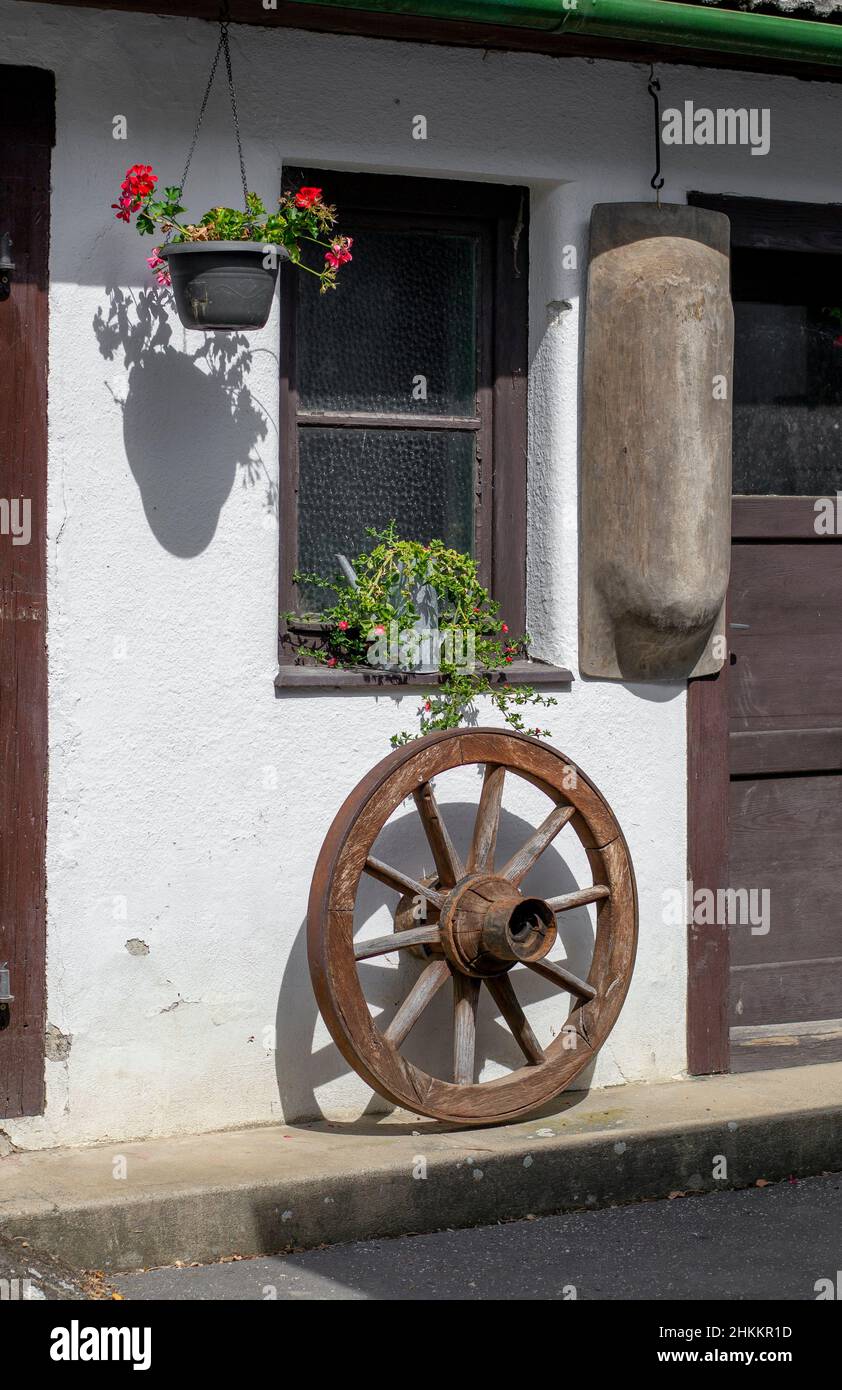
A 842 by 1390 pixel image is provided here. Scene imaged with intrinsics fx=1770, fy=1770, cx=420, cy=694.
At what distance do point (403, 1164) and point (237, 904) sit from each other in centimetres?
82

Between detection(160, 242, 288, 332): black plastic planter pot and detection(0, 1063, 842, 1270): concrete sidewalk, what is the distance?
83.2 inches

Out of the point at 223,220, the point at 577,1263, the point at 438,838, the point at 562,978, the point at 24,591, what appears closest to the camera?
the point at 577,1263

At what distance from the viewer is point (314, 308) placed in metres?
5.04

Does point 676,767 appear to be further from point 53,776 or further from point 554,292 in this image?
point 53,776

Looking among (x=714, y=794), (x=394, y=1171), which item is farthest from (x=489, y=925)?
(x=714, y=794)

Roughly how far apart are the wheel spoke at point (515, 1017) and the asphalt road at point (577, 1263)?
443 millimetres

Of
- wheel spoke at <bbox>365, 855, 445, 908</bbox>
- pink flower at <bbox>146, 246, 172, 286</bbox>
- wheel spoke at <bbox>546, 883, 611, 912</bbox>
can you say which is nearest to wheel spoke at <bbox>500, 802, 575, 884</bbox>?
wheel spoke at <bbox>546, 883, 611, 912</bbox>

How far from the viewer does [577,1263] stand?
169 inches

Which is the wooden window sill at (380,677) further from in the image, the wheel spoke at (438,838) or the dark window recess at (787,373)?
the dark window recess at (787,373)

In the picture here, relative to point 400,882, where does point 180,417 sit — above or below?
above

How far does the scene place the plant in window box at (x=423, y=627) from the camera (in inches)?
195

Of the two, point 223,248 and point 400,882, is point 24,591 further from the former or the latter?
point 400,882

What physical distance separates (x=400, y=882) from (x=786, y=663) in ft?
5.15
